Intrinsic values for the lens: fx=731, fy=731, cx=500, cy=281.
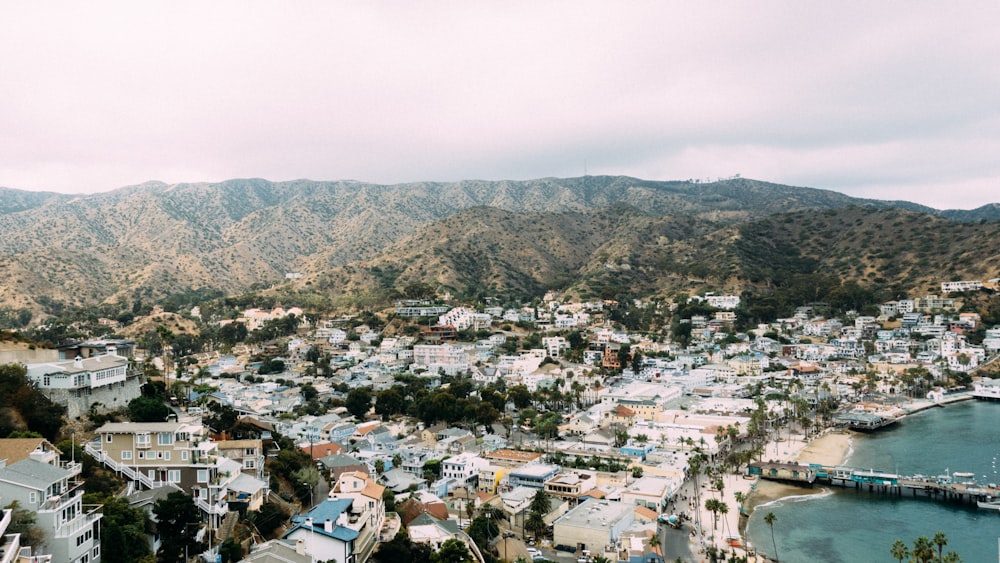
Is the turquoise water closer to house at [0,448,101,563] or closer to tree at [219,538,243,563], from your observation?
tree at [219,538,243,563]

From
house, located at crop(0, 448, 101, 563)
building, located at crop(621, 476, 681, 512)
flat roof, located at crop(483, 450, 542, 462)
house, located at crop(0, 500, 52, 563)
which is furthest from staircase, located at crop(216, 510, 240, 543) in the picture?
flat roof, located at crop(483, 450, 542, 462)

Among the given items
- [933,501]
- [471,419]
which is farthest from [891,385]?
[471,419]

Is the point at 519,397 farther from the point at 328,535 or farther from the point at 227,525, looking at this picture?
the point at 328,535

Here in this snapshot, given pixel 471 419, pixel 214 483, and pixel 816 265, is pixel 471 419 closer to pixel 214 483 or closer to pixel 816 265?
pixel 214 483

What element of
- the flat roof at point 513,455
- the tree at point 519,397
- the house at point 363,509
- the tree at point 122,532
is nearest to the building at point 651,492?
the flat roof at point 513,455

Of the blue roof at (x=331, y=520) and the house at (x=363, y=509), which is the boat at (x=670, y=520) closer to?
the house at (x=363, y=509)

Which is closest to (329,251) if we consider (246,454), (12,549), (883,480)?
(883,480)
